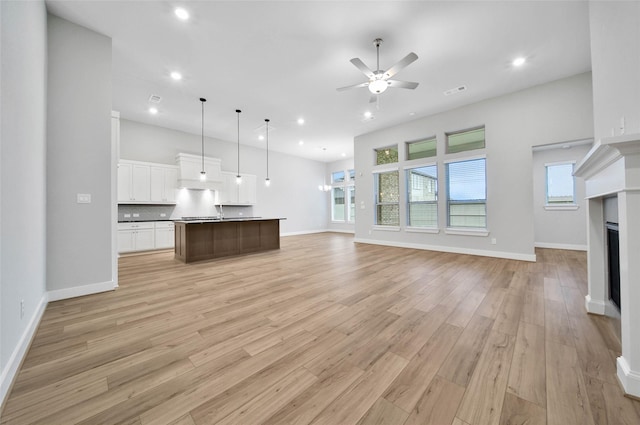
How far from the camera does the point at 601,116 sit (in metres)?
2.24

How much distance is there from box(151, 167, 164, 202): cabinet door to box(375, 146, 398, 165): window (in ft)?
20.7

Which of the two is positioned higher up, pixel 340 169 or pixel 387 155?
pixel 340 169

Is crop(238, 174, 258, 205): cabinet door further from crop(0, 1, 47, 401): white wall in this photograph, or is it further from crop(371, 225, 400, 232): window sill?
crop(0, 1, 47, 401): white wall

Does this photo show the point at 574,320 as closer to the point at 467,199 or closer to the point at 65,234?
the point at 467,199

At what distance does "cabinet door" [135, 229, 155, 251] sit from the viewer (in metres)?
5.96

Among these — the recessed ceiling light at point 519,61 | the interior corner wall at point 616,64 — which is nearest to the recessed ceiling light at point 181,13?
the interior corner wall at point 616,64

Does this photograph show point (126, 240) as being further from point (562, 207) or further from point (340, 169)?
point (562, 207)

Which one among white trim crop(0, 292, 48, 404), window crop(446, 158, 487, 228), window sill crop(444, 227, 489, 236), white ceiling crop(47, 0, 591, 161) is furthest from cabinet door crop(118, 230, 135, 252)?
window crop(446, 158, 487, 228)

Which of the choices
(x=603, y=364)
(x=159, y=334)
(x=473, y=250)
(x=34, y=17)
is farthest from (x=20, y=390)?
(x=473, y=250)

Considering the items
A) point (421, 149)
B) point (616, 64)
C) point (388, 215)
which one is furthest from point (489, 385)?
point (421, 149)

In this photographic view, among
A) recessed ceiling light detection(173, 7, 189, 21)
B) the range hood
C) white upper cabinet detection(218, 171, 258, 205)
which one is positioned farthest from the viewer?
white upper cabinet detection(218, 171, 258, 205)

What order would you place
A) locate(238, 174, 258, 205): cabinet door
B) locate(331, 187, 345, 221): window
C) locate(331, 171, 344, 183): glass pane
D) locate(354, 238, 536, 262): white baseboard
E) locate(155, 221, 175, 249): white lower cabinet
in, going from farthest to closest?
locate(331, 187, 345, 221): window < locate(331, 171, 344, 183): glass pane < locate(238, 174, 258, 205): cabinet door < locate(155, 221, 175, 249): white lower cabinet < locate(354, 238, 536, 262): white baseboard

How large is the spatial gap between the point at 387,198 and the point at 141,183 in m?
6.85

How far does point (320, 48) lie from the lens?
137 inches
